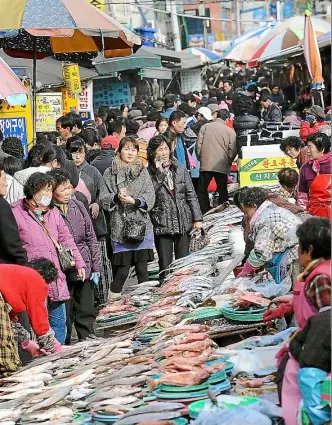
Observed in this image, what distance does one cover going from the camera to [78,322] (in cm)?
998

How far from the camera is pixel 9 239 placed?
8203mm

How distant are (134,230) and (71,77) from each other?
26.4 ft

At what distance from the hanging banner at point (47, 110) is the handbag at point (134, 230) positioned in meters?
5.46

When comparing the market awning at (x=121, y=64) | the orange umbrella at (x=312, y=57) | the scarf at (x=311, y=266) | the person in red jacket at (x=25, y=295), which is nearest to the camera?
the scarf at (x=311, y=266)

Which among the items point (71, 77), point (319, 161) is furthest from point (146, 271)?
point (71, 77)

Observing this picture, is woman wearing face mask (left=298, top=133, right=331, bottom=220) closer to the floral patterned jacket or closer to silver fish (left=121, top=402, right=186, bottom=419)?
the floral patterned jacket

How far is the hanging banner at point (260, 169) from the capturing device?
16.0m

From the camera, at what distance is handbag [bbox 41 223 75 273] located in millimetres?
9078

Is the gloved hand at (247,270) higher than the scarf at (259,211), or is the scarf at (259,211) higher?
the scarf at (259,211)

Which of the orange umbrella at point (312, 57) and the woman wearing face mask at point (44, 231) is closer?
the woman wearing face mask at point (44, 231)

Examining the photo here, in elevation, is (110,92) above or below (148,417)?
above

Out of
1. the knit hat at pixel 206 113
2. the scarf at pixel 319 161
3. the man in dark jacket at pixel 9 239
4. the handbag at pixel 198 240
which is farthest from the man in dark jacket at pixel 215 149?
the man in dark jacket at pixel 9 239

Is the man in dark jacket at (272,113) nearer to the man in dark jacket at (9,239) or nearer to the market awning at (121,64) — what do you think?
the market awning at (121,64)

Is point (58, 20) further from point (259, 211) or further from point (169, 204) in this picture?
point (259, 211)
